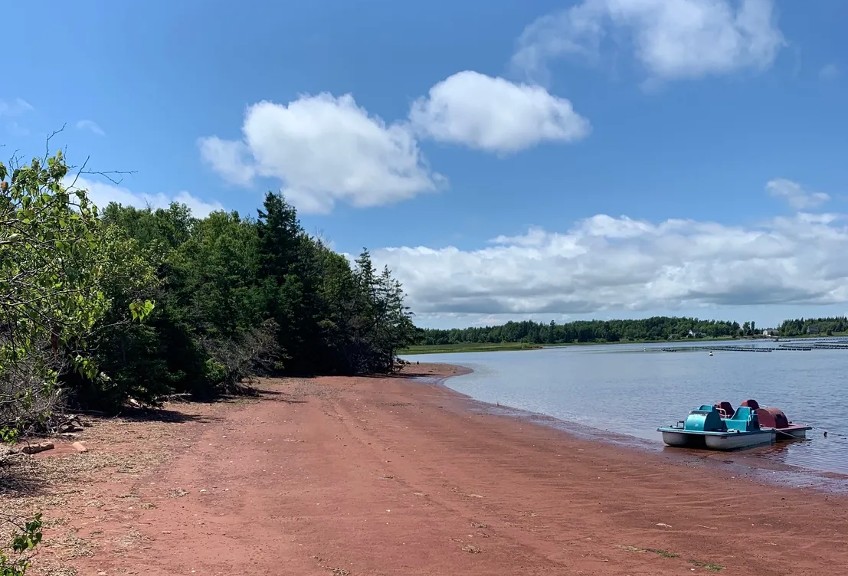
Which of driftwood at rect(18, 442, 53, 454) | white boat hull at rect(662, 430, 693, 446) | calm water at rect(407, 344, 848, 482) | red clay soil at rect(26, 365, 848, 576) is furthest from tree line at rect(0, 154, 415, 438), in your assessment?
white boat hull at rect(662, 430, 693, 446)

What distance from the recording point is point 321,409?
24.5 meters

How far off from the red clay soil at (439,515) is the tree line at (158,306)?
234cm

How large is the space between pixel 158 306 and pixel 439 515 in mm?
14819

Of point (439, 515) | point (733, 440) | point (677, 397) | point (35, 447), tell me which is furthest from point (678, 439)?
point (677, 397)

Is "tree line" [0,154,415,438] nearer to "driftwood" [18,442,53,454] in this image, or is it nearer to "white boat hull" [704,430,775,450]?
"driftwood" [18,442,53,454]

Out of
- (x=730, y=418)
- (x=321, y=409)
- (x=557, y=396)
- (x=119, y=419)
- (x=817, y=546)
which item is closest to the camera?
(x=817, y=546)

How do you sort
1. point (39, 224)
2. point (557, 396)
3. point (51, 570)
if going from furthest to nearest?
point (557, 396) < point (51, 570) < point (39, 224)

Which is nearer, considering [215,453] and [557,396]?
[215,453]

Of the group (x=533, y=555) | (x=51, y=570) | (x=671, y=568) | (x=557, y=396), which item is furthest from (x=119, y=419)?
(x=557, y=396)

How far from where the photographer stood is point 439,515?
30.0ft

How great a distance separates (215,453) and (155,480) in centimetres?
314

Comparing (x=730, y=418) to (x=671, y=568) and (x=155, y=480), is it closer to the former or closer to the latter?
(x=671, y=568)

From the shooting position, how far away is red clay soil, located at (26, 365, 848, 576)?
7125mm

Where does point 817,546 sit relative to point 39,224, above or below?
below
